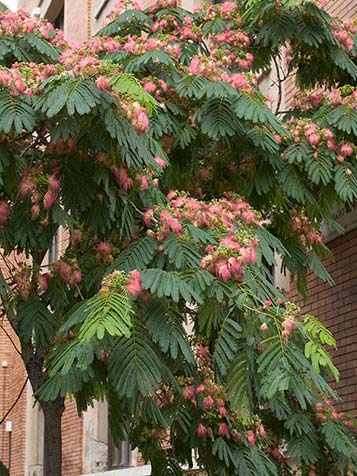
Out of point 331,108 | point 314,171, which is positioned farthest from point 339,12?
point 314,171

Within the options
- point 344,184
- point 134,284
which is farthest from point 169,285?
point 344,184

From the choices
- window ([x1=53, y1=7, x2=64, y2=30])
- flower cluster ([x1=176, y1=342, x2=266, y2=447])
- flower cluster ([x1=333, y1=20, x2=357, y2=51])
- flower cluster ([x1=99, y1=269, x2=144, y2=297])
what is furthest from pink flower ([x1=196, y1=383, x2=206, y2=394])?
window ([x1=53, y1=7, x2=64, y2=30])

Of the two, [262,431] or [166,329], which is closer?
[166,329]

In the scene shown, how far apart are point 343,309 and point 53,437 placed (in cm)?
323

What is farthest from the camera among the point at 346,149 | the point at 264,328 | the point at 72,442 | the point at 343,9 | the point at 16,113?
the point at 72,442

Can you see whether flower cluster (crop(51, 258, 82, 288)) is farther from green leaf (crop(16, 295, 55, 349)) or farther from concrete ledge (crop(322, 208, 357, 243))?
concrete ledge (crop(322, 208, 357, 243))

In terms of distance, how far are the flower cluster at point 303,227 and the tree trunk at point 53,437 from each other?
7.51 feet

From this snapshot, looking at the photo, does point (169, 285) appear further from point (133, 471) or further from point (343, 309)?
point (133, 471)

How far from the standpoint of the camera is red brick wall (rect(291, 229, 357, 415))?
9.68 meters

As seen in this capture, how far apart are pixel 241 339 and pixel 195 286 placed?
416 mm

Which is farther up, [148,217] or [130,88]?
[130,88]

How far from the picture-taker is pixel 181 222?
A: 6742 mm

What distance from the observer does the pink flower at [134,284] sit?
19.4ft

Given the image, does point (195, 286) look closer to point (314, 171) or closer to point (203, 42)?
point (314, 171)
